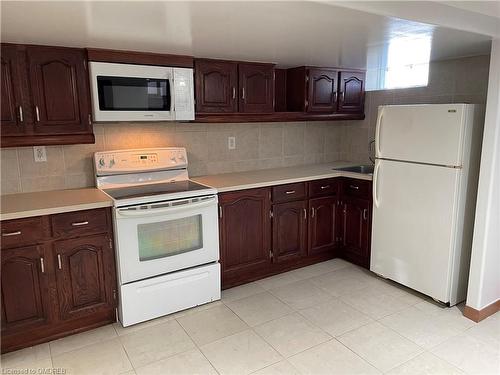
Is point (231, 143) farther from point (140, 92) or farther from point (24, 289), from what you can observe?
point (24, 289)

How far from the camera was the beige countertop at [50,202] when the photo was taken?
7.36 ft

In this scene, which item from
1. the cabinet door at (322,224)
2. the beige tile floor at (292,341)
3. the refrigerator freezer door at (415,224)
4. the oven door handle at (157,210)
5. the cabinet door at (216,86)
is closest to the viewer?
the beige tile floor at (292,341)

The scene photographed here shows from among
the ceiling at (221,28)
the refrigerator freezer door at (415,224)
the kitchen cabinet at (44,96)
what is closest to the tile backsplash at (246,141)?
the kitchen cabinet at (44,96)

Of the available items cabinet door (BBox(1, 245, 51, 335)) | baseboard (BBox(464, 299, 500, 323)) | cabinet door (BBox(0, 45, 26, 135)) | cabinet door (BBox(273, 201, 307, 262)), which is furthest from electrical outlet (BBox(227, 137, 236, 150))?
baseboard (BBox(464, 299, 500, 323))

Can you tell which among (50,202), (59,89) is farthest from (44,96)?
(50,202)

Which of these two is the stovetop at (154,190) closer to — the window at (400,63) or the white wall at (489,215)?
the window at (400,63)

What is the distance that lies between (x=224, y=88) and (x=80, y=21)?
1.40 m

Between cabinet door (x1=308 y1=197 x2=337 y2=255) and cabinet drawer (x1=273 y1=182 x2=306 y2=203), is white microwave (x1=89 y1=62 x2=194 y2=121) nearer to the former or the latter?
cabinet drawer (x1=273 y1=182 x2=306 y2=203)

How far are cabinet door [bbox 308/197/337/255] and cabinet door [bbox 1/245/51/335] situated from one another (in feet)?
7.33

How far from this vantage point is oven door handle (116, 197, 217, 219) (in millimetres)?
2445

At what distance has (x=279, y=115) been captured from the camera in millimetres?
3469

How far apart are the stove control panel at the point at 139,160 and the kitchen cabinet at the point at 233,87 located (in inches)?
17.7

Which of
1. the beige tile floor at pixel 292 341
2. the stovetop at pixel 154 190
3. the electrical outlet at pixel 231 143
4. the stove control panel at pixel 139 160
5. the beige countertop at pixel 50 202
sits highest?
the electrical outlet at pixel 231 143

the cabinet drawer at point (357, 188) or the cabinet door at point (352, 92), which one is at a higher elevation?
the cabinet door at point (352, 92)
